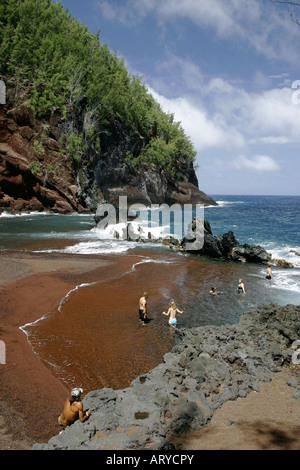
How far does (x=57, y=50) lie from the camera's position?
52094 mm

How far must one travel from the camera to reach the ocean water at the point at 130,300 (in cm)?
959

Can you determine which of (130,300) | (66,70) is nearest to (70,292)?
(130,300)

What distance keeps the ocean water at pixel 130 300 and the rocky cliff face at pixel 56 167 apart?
16284 mm

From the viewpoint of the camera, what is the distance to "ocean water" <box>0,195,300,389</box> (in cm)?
959

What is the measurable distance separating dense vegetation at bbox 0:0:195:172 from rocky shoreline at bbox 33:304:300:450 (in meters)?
47.0

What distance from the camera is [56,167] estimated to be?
49188 millimetres

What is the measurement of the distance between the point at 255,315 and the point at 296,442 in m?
7.40

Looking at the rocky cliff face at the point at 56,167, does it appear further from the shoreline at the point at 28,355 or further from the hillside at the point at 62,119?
the shoreline at the point at 28,355

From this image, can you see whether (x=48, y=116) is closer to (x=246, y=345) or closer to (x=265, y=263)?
(x=265, y=263)

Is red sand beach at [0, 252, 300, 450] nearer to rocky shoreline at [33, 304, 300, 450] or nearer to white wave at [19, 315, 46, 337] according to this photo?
white wave at [19, 315, 46, 337]

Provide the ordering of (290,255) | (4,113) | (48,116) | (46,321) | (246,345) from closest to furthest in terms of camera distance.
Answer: (246,345) < (46,321) < (290,255) < (4,113) < (48,116)
